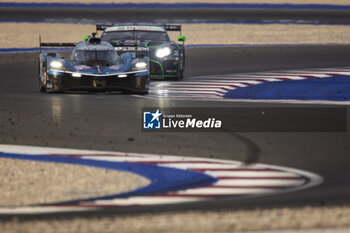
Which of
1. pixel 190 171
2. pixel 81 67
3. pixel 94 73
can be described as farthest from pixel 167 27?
pixel 190 171

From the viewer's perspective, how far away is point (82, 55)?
53.5 feet

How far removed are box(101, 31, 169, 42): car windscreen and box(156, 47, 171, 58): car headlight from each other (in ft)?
2.78

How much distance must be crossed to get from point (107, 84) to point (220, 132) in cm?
426

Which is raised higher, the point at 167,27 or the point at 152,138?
the point at 167,27

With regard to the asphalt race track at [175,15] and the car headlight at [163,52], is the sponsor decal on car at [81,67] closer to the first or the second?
the car headlight at [163,52]

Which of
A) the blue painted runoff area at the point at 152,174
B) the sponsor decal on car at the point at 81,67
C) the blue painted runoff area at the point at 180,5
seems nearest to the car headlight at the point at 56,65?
the sponsor decal on car at the point at 81,67

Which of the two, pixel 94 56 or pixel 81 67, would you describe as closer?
pixel 81 67

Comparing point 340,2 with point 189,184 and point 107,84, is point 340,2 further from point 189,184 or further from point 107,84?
point 189,184

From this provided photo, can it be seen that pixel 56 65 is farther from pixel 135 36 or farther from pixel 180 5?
pixel 180 5

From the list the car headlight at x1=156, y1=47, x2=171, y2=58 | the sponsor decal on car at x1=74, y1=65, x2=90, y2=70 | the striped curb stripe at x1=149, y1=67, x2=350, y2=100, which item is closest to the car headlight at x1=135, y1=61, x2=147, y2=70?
the striped curb stripe at x1=149, y1=67, x2=350, y2=100

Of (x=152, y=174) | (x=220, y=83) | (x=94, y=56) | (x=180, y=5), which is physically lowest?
(x=220, y=83)

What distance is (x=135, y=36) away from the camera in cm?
1888

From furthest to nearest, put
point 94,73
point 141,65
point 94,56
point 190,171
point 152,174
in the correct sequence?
point 94,56, point 141,65, point 94,73, point 190,171, point 152,174

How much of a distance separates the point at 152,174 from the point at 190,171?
440 mm
